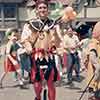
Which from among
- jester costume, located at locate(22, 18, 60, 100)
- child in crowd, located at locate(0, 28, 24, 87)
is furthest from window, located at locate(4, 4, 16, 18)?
jester costume, located at locate(22, 18, 60, 100)

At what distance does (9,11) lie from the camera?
1838 inches

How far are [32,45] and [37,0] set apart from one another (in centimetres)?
73

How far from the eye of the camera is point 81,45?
14.1m

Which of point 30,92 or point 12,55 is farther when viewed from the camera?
point 12,55

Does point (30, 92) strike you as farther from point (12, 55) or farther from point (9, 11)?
point (9, 11)

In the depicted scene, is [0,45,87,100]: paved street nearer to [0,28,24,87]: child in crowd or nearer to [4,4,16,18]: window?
[0,28,24,87]: child in crowd

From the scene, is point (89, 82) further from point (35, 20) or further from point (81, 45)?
point (81, 45)

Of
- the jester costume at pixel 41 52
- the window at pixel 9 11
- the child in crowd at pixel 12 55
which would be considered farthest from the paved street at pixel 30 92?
the window at pixel 9 11

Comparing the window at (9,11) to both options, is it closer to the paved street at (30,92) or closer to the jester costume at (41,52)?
the paved street at (30,92)

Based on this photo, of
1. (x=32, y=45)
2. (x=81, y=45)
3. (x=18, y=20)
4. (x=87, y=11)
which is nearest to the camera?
(x=32, y=45)

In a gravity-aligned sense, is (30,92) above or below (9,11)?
below

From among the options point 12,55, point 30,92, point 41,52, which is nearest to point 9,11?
point 12,55

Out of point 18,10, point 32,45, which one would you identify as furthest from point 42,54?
point 18,10

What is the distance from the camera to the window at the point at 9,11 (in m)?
46.3
